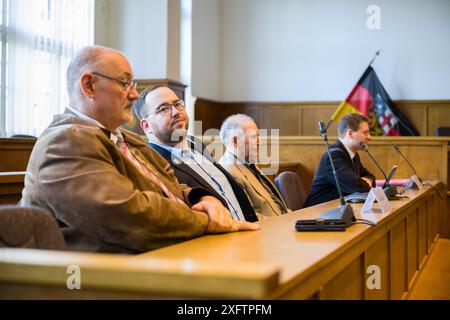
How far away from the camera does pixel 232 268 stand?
1.04m

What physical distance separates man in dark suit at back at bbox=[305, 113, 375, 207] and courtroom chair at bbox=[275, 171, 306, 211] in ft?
0.31

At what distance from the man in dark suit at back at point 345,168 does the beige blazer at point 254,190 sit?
3.25 feet

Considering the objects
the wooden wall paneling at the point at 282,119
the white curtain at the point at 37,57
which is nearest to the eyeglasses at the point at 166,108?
the white curtain at the point at 37,57

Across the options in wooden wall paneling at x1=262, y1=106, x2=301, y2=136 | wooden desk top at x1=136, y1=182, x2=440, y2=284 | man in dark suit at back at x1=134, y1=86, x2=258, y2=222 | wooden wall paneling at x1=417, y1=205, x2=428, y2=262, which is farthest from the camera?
wooden wall paneling at x1=262, y1=106, x2=301, y2=136

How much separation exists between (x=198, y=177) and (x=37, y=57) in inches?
158

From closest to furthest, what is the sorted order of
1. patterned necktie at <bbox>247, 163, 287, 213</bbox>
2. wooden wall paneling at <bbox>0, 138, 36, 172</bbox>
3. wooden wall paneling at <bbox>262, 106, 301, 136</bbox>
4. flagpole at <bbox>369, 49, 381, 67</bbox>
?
patterned necktie at <bbox>247, 163, 287, 213</bbox> → wooden wall paneling at <bbox>0, 138, 36, 172</bbox> → flagpole at <bbox>369, 49, 381, 67</bbox> → wooden wall paneling at <bbox>262, 106, 301, 136</bbox>

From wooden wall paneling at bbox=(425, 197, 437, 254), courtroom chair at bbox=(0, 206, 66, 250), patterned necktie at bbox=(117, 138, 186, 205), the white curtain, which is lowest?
wooden wall paneling at bbox=(425, 197, 437, 254)

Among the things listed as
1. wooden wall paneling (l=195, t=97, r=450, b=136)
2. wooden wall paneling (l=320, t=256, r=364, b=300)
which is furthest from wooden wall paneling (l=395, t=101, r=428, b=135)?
wooden wall paneling (l=320, t=256, r=364, b=300)

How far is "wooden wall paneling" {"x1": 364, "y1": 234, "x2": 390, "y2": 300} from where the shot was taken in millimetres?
2158

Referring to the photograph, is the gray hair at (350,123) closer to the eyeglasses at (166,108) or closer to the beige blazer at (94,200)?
the eyeglasses at (166,108)

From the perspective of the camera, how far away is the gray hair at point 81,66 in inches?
80.7

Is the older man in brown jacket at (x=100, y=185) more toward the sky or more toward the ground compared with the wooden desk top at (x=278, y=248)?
more toward the sky

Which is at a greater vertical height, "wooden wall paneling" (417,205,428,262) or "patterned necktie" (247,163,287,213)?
"patterned necktie" (247,163,287,213)

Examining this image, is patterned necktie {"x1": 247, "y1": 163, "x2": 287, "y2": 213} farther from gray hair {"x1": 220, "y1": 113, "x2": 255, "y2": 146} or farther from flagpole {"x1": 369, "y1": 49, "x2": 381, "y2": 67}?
flagpole {"x1": 369, "y1": 49, "x2": 381, "y2": 67}
